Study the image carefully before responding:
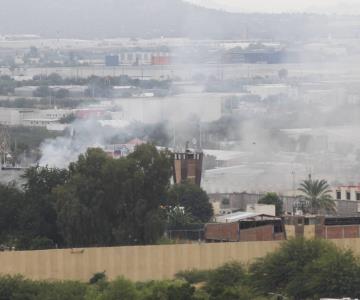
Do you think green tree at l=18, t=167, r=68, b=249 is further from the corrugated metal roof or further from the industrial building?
the industrial building

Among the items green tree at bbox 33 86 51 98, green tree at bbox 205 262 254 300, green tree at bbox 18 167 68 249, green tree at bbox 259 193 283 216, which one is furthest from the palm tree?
green tree at bbox 33 86 51 98

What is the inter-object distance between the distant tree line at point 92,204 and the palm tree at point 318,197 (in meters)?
4.98

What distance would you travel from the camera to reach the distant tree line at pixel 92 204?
36438 mm

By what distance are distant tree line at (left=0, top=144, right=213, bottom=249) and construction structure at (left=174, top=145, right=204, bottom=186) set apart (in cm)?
1147

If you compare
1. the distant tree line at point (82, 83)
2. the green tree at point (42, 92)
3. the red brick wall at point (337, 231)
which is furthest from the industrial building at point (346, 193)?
the green tree at point (42, 92)

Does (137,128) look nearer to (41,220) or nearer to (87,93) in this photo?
(87,93)

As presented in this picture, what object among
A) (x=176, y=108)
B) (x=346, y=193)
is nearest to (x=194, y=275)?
(x=346, y=193)

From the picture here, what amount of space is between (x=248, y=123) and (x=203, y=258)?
40.2m

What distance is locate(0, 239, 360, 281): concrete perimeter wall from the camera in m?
31.8

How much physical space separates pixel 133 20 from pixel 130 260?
146 metres

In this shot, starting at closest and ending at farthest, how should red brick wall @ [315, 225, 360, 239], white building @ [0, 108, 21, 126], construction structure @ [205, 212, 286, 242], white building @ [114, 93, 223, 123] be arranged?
1. red brick wall @ [315, 225, 360, 239]
2. construction structure @ [205, 212, 286, 242]
3. white building @ [114, 93, 223, 123]
4. white building @ [0, 108, 21, 126]

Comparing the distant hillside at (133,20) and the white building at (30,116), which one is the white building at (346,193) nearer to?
the white building at (30,116)

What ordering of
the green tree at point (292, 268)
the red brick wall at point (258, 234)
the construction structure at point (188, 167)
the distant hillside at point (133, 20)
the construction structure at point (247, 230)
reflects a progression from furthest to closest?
the distant hillside at point (133, 20), the construction structure at point (188, 167), the construction structure at point (247, 230), the red brick wall at point (258, 234), the green tree at point (292, 268)

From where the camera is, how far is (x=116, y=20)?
181m
